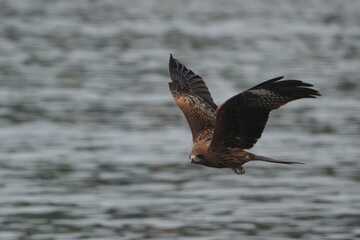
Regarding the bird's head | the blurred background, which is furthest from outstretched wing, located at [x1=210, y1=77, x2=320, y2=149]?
the blurred background

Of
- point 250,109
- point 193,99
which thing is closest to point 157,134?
point 193,99

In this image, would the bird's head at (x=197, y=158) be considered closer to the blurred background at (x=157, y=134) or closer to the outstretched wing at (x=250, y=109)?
the outstretched wing at (x=250, y=109)

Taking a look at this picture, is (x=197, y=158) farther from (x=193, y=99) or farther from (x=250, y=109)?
(x=193, y=99)

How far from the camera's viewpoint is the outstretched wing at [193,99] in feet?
35.1

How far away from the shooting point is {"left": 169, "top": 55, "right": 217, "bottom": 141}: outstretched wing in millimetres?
10711

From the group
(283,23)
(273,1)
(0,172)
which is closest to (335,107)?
(0,172)

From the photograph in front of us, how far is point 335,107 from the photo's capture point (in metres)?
25.7

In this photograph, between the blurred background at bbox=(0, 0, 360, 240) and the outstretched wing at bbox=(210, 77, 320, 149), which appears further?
the blurred background at bbox=(0, 0, 360, 240)

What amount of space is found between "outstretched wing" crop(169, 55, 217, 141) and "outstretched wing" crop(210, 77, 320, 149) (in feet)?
2.00

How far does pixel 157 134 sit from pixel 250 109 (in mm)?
13010

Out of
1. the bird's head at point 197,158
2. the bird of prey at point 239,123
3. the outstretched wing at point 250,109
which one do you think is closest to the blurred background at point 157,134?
the bird of prey at point 239,123

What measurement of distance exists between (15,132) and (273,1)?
108 ft

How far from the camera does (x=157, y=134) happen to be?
2256cm

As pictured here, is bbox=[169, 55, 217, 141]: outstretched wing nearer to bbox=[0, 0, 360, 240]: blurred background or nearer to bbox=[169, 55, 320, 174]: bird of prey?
bbox=[169, 55, 320, 174]: bird of prey
